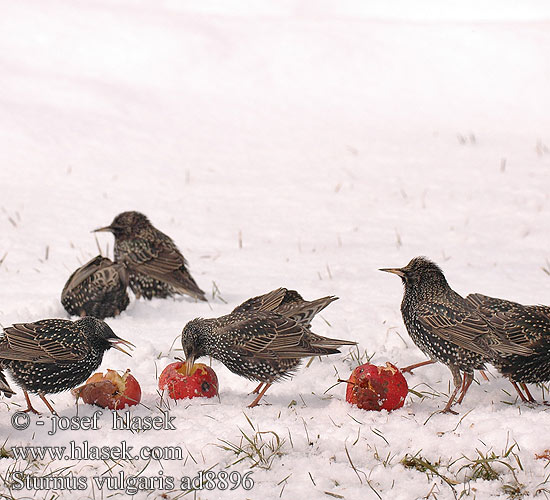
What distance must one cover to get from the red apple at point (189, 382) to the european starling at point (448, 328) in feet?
3.77

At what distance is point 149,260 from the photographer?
655cm

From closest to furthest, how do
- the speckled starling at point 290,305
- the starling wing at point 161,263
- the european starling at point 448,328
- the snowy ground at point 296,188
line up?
the snowy ground at point 296,188, the european starling at point 448,328, the speckled starling at point 290,305, the starling wing at point 161,263

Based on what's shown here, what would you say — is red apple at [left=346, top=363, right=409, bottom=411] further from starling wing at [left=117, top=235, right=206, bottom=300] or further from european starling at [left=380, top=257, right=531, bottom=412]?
starling wing at [left=117, top=235, right=206, bottom=300]

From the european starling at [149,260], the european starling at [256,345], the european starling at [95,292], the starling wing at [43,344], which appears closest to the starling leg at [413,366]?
the european starling at [256,345]

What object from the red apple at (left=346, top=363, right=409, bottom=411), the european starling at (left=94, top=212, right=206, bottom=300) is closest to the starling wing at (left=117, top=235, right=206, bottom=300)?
the european starling at (left=94, top=212, right=206, bottom=300)

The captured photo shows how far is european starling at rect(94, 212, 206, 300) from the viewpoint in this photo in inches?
251

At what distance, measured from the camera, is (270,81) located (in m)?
12.3

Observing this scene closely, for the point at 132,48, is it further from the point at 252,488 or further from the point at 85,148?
the point at 252,488

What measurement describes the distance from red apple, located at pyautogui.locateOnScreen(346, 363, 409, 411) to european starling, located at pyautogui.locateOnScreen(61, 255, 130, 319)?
2.29 meters

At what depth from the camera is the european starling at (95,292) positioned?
19.4ft

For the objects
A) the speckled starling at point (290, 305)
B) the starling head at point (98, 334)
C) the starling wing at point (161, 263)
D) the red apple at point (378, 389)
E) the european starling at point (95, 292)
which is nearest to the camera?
the red apple at point (378, 389)

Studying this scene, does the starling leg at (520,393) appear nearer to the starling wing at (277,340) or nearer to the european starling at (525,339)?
the european starling at (525,339)

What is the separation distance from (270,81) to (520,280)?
6621 mm

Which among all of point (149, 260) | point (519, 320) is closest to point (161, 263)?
point (149, 260)
